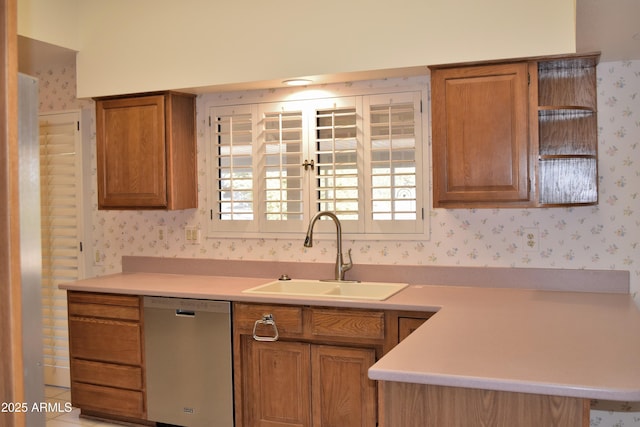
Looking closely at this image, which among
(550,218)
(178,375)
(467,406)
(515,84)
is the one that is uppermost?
(515,84)

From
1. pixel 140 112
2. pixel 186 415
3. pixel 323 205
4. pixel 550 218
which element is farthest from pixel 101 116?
pixel 550 218

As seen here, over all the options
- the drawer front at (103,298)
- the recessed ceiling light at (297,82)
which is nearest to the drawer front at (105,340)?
the drawer front at (103,298)

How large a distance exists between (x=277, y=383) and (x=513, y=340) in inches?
59.8

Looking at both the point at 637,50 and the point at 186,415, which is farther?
the point at 186,415

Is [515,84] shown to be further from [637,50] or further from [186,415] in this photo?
[186,415]

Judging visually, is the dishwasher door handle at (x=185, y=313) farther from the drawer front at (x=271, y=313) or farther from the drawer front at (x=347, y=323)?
the drawer front at (x=347, y=323)

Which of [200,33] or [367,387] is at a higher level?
[200,33]

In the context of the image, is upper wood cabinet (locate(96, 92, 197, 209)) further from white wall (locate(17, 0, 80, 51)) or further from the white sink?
the white sink

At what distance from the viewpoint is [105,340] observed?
3.73 m

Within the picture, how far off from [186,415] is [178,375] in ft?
0.75

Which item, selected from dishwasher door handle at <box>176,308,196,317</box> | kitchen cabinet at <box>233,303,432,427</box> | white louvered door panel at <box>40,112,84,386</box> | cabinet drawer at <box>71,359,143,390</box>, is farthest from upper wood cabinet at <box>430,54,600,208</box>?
white louvered door panel at <box>40,112,84,386</box>

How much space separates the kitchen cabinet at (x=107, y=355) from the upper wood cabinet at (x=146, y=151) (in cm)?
66

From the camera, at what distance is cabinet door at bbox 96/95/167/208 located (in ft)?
12.7

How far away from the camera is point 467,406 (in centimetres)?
189
